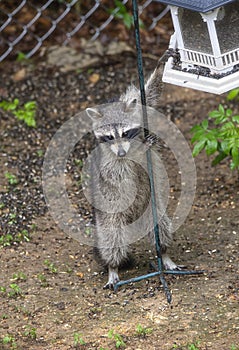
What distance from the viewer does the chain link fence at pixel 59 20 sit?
883 cm

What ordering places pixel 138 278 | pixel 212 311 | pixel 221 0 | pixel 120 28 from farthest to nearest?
pixel 120 28 < pixel 138 278 < pixel 212 311 < pixel 221 0

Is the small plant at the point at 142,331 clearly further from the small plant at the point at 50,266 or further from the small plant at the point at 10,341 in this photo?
the small plant at the point at 50,266

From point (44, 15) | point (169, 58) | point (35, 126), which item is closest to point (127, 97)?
point (169, 58)

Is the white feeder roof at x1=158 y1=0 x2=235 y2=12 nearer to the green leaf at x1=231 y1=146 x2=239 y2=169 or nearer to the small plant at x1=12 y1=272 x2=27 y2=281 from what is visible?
the green leaf at x1=231 y1=146 x2=239 y2=169

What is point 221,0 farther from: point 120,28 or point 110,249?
point 120,28

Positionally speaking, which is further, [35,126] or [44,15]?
[44,15]

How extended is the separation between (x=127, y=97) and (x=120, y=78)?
2.59 m

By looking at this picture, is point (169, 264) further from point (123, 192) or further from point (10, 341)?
point (10, 341)

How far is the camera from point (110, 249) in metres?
5.80

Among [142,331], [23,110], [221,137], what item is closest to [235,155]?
[221,137]

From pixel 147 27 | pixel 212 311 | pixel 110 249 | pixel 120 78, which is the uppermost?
pixel 147 27

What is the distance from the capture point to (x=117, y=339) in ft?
16.0

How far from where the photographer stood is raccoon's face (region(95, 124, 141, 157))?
538 cm

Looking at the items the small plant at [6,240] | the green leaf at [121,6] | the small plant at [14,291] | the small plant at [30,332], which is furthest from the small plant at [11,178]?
→ the green leaf at [121,6]
